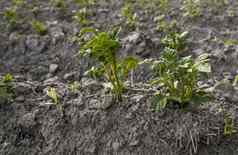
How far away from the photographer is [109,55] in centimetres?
250

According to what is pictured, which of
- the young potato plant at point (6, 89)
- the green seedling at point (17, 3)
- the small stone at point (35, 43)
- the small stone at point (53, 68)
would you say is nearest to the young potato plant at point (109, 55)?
the young potato plant at point (6, 89)

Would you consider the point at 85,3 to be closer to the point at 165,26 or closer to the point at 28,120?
the point at 165,26

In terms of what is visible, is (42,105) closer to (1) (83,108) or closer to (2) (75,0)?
(1) (83,108)

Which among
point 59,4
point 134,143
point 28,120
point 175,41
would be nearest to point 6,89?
point 28,120

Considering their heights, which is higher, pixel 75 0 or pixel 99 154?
pixel 75 0

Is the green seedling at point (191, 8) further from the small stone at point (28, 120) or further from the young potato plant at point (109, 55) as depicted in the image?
the small stone at point (28, 120)

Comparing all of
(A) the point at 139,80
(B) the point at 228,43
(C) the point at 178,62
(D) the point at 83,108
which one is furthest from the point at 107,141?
(B) the point at 228,43

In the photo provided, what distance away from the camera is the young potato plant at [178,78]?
93.9 inches

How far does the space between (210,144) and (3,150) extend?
1361 mm

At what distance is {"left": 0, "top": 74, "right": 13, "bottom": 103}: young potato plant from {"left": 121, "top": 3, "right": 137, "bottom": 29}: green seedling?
5.95 feet

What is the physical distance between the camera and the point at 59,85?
122 inches

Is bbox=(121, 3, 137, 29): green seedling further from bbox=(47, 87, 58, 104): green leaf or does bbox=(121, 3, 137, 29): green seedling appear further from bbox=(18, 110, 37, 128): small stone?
bbox=(18, 110, 37, 128): small stone

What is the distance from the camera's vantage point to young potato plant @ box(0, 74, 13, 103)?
114 inches

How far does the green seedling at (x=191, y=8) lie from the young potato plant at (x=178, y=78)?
211 centimetres
